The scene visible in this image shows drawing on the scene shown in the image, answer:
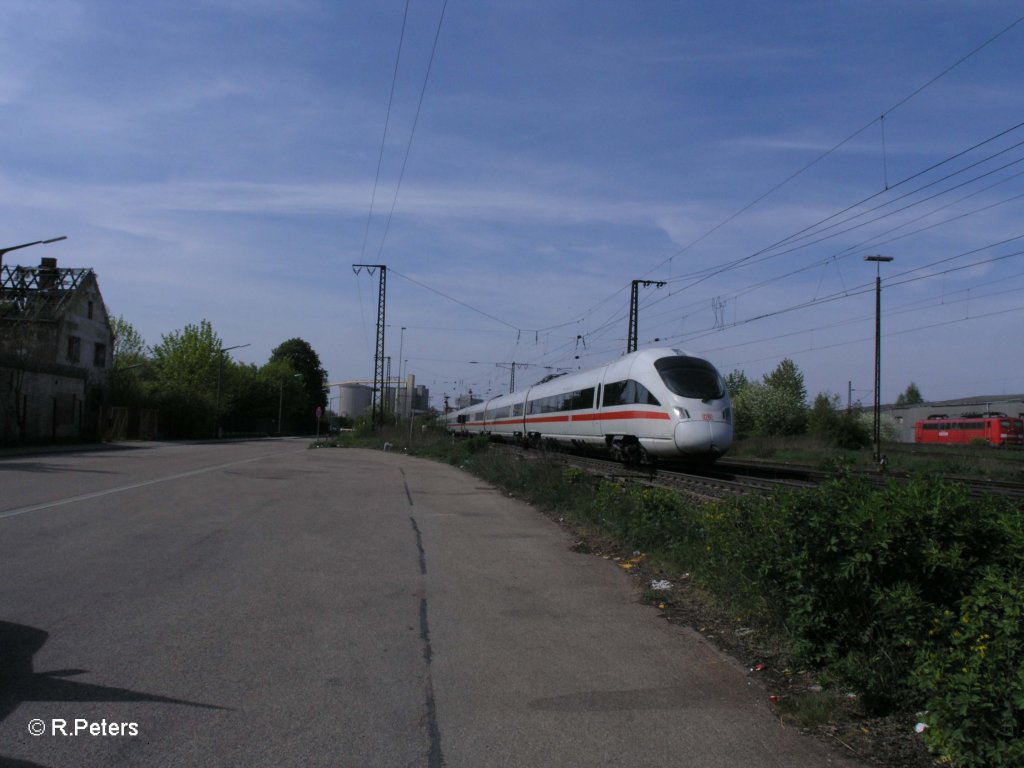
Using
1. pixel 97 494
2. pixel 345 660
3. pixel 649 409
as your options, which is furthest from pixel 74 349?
pixel 345 660

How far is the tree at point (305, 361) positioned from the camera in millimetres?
116312

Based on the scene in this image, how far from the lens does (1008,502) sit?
5.14m

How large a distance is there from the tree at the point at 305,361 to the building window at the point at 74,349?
→ 215 feet

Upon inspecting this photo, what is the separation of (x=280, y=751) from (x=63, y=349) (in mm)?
47904

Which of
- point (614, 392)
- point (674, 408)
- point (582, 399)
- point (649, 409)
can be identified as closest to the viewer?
point (674, 408)

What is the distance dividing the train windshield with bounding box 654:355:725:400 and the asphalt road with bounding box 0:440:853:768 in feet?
32.0

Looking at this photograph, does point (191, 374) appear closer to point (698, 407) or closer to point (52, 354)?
point (52, 354)

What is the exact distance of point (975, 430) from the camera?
5497 centimetres

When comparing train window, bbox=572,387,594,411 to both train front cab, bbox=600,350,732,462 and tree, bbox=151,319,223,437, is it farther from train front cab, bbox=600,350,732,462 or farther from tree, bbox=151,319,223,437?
tree, bbox=151,319,223,437

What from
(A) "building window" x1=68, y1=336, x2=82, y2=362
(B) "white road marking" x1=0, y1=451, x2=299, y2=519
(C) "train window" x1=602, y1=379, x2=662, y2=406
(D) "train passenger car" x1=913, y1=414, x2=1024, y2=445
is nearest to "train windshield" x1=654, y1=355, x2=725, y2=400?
(C) "train window" x1=602, y1=379, x2=662, y2=406

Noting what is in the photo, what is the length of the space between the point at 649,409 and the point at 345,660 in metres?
15.9

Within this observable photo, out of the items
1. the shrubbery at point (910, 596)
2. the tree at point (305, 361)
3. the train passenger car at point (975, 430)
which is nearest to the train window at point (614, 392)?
the shrubbery at point (910, 596)

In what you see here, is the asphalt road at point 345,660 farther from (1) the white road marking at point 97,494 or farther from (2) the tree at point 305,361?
(2) the tree at point 305,361

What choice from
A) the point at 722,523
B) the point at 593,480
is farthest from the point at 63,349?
the point at 722,523
